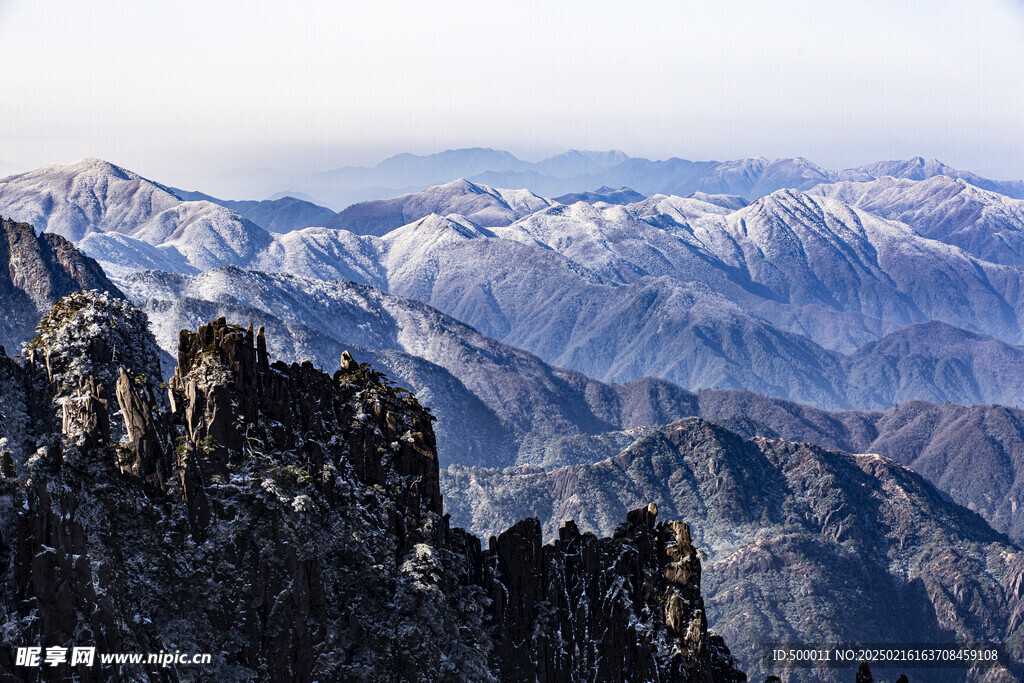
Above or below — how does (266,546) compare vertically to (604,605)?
above

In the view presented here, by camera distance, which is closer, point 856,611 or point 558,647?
point 558,647

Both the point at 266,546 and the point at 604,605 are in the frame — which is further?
the point at 604,605

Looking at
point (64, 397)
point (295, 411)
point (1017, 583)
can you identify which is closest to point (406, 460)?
point (295, 411)

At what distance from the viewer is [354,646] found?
47406mm

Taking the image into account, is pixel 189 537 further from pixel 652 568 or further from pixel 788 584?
pixel 788 584

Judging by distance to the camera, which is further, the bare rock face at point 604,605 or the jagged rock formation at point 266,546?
the bare rock face at point 604,605

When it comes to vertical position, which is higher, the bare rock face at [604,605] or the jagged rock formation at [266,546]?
the jagged rock formation at [266,546]

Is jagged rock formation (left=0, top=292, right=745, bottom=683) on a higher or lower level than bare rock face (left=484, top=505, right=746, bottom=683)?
higher

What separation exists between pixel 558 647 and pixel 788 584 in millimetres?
147092

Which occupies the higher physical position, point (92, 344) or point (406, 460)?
point (92, 344)

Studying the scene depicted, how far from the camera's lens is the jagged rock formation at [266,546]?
42.2 meters

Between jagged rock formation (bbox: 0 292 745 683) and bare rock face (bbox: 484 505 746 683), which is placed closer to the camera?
jagged rock formation (bbox: 0 292 745 683)

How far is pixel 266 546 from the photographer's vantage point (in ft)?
150

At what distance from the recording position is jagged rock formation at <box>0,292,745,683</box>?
42188mm
